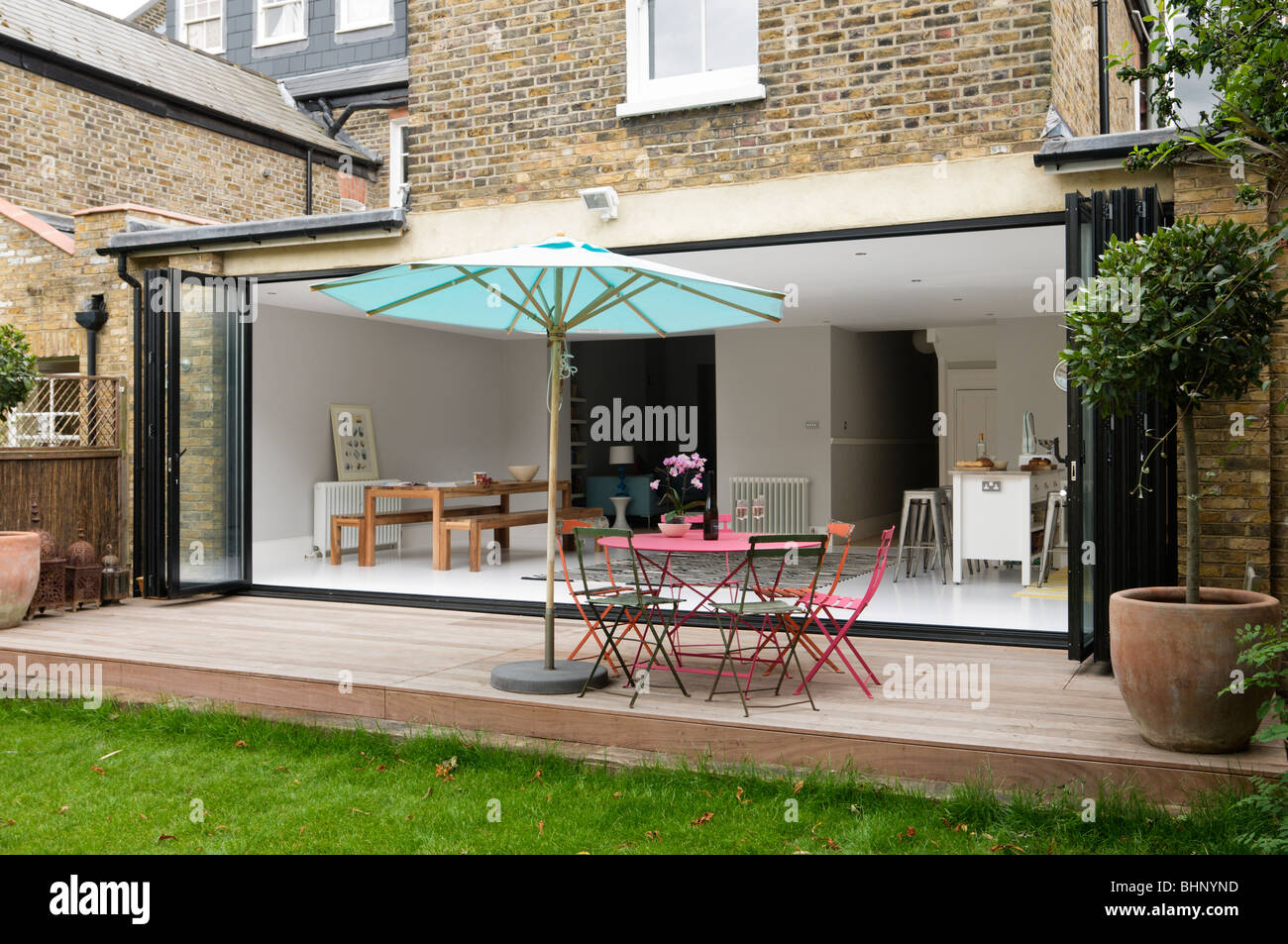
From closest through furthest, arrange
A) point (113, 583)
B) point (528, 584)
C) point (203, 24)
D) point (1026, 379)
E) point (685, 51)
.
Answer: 1. point (685, 51)
2. point (113, 583)
3. point (528, 584)
4. point (1026, 379)
5. point (203, 24)

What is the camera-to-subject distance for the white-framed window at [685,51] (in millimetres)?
7035

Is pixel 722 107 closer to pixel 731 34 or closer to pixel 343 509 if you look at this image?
pixel 731 34

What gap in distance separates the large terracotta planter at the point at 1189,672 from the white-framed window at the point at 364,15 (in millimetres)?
14681

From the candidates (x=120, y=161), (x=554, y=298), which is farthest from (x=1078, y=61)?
(x=120, y=161)

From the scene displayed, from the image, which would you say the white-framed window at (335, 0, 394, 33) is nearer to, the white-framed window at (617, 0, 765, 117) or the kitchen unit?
the white-framed window at (617, 0, 765, 117)

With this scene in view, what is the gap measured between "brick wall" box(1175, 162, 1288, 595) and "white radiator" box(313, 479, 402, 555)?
8154 millimetres

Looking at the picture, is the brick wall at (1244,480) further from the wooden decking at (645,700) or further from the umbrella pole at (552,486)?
the umbrella pole at (552,486)

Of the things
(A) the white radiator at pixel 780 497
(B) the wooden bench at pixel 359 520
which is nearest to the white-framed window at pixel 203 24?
(B) the wooden bench at pixel 359 520

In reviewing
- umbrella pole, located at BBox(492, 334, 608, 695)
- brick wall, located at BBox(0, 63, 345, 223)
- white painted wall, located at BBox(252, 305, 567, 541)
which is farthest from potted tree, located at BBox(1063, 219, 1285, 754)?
brick wall, located at BBox(0, 63, 345, 223)

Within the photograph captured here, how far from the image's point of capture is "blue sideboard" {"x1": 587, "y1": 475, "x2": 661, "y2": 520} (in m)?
15.7

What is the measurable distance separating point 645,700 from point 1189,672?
2.12 m

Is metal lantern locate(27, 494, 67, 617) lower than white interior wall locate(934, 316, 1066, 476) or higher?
lower

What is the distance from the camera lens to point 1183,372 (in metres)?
4.27

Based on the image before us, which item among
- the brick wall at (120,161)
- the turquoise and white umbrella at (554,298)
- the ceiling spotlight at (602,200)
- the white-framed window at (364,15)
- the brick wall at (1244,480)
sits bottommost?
the brick wall at (1244,480)
